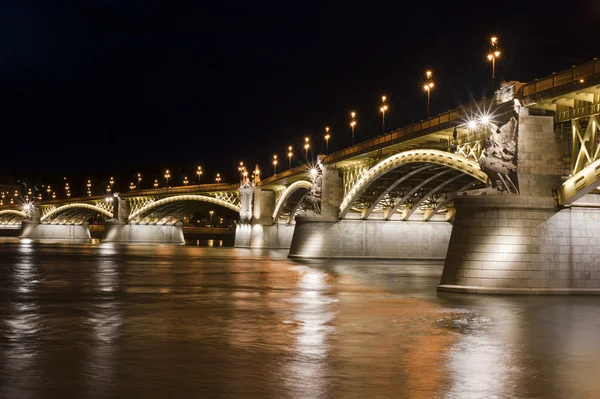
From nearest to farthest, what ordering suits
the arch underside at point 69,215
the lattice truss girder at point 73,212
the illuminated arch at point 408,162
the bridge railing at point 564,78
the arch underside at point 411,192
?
the bridge railing at point 564,78 → the illuminated arch at point 408,162 → the arch underside at point 411,192 → the lattice truss girder at point 73,212 → the arch underside at point 69,215

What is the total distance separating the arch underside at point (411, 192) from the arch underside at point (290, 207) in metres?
19.9

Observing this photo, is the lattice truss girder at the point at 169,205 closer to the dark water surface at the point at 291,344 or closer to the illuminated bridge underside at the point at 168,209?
the illuminated bridge underside at the point at 168,209

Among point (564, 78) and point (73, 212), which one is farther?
point (73, 212)

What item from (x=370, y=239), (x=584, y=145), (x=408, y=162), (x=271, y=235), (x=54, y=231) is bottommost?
(x=370, y=239)

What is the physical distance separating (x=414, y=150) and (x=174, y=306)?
2459cm

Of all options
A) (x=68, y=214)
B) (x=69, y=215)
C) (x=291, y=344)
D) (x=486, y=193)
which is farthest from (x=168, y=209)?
(x=291, y=344)

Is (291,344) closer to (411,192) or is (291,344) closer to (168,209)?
(411,192)

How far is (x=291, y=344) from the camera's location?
18.3m

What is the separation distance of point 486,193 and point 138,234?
103572mm

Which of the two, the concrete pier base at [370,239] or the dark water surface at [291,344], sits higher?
the concrete pier base at [370,239]

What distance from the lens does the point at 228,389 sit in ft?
43.3

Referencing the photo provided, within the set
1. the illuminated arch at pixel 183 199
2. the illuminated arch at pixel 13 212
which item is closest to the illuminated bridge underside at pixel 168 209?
the illuminated arch at pixel 183 199

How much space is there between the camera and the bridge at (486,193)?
31.0m

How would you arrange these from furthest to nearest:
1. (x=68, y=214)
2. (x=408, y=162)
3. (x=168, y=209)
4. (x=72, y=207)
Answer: (x=68, y=214)
(x=72, y=207)
(x=168, y=209)
(x=408, y=162)
